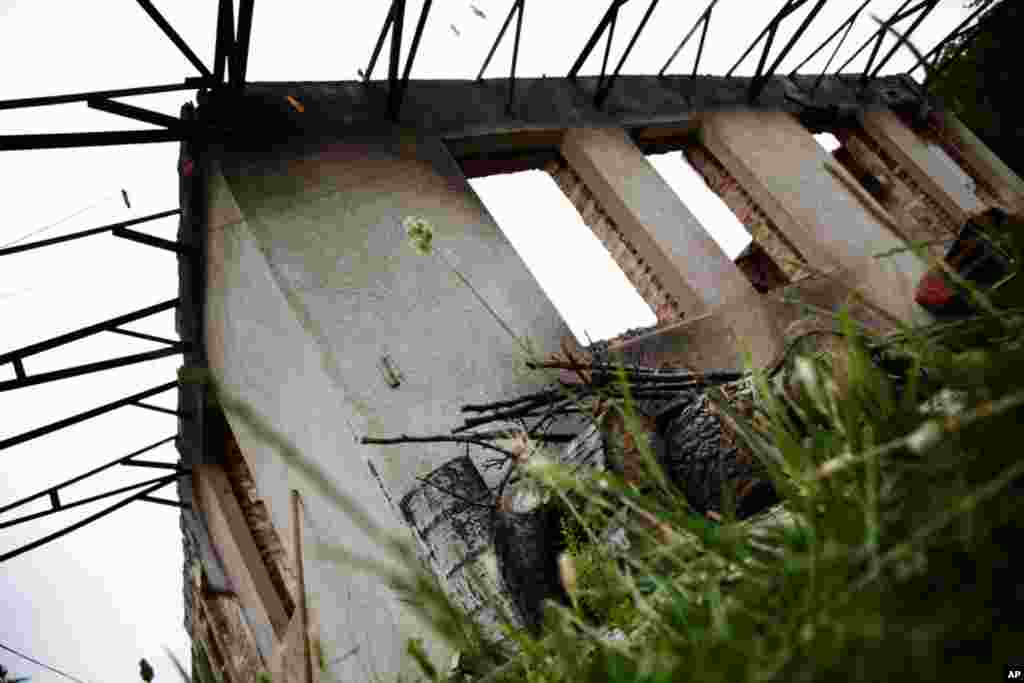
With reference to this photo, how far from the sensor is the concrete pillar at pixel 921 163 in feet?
29.1

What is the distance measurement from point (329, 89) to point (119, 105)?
66.4 inches

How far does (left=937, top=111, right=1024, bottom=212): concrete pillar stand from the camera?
991 cm

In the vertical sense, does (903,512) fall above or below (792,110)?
below

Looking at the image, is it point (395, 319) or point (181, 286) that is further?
point (181, 286)

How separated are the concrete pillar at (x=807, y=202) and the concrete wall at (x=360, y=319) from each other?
3.36 meters

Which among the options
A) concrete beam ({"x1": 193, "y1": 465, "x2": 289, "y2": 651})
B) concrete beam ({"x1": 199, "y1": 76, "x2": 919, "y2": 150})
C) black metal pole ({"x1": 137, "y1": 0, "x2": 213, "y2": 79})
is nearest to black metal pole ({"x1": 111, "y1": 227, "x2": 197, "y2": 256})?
concrete beam ({"x1": 199, "y1": 76, "x2": 919, "y2": 150})

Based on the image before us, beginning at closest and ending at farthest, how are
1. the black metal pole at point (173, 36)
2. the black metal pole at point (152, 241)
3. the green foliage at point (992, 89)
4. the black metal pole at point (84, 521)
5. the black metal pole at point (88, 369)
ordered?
1. the black metal pole at point (173, 36)
2. the black metal pole at point (152, 241)
3. the black metal pole at point (88, 369)
4. the black metal pole at point (84, 521)
5. the green foliage at point (992, 89)

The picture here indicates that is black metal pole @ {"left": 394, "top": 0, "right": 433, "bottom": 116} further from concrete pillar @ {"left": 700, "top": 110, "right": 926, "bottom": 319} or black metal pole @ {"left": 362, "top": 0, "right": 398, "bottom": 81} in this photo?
concrete pillar @ {"left": 700, "top": 110, "right": 926, "bottom": 319}

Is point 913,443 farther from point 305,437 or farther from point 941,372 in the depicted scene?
point 305,437

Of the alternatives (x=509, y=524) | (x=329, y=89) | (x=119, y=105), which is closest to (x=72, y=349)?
(x=119, y=105)

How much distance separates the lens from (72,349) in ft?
21.3

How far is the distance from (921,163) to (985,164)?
5.87 feet

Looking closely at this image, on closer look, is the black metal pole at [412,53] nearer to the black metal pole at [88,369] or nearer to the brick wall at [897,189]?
the black metal pole at [88,369]

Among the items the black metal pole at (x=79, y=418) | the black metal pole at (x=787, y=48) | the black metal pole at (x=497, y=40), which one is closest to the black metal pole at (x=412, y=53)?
the black metal pole at (x=497, y=40)
